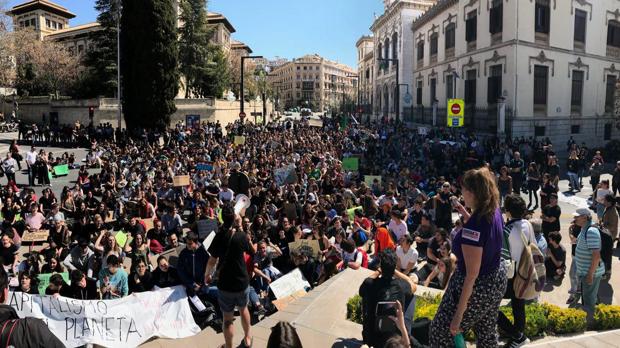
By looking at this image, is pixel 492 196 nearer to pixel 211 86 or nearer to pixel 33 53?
pixel 211 86

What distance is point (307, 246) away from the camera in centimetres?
955

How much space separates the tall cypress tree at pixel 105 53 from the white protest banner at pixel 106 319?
39.3 metres

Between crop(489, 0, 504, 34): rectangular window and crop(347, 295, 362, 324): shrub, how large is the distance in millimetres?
27483

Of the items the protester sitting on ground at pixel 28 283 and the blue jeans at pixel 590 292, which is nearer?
the blue jeans at pixel 590 292

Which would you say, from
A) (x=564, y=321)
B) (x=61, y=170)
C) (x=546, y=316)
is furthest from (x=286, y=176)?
(x=61, y=170)

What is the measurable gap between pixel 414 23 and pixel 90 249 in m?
45.6

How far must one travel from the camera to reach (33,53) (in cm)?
5416

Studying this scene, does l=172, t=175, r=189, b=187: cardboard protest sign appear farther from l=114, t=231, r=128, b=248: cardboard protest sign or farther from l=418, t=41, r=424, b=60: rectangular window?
l=418, t=41, r=424, b=60: rectangular window

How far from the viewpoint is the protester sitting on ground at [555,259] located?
9297 millimetres

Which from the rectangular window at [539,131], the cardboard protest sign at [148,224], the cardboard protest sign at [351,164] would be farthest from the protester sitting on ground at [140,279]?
the rectangular window at [539,131]

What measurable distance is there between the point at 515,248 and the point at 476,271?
1.27m

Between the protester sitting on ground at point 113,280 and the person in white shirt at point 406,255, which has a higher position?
the person in white shirt at point 406,255

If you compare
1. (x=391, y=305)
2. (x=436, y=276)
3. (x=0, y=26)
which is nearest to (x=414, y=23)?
(x=0, y=26)

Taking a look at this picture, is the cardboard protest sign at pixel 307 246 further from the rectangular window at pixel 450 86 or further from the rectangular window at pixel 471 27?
the rectangular window at pixel 450 86
